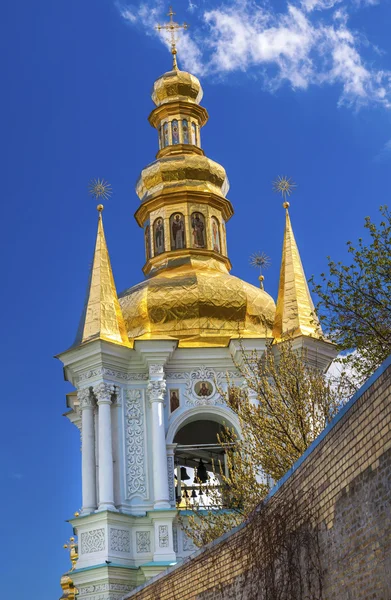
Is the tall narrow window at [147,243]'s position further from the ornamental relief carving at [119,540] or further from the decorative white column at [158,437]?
the ornamental relief carving at [119,540]

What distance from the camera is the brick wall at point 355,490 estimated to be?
29.8ft

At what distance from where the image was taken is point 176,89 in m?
36.5

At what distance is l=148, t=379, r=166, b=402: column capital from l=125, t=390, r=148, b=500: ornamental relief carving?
Answer: 421 mm

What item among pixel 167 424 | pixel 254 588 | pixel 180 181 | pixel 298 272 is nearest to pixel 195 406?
pixel 167 424

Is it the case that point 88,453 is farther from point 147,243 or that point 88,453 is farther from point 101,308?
point 147,243

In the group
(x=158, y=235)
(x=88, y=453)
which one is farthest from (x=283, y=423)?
(x=158, y=235)

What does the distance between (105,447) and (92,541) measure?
2238mm

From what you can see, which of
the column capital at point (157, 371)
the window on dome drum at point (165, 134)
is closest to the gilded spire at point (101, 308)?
the column capital at point (157, 371)

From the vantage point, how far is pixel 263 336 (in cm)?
2870

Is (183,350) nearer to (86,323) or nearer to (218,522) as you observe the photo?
(86,323)

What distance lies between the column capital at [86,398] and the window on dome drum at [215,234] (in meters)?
7.25

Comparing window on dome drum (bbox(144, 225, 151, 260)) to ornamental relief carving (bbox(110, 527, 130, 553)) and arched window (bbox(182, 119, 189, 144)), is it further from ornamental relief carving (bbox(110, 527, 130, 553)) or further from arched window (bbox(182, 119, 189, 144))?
ornamental relief carving (bbox(110, 527, 130, 553))

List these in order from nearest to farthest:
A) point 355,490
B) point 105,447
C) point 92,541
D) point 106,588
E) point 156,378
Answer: point 355,490
point 106,588
point 92,541
point 105,447
point 156,378

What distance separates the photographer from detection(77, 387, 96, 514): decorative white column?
27031mm
